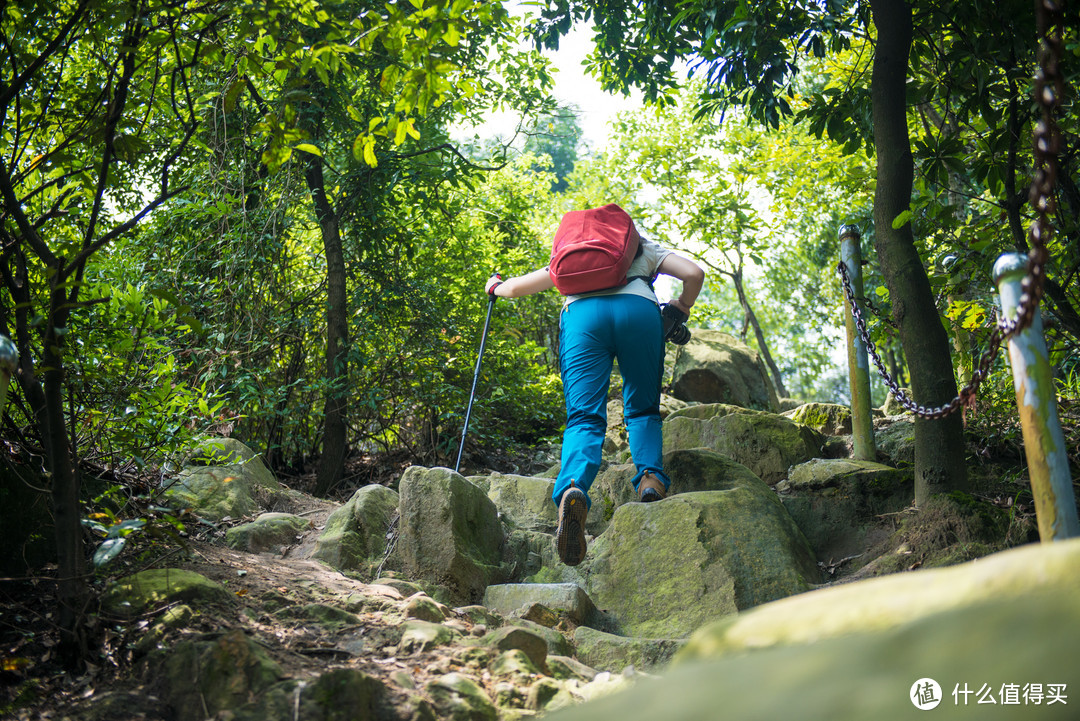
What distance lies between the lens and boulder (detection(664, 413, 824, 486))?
5.44m

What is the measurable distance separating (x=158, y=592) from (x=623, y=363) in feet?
8.78

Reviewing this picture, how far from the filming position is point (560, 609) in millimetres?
3527

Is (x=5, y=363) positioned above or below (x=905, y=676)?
above

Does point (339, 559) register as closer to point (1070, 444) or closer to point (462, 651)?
point (462, 651)

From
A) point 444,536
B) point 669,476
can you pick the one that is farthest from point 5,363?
point 669,476

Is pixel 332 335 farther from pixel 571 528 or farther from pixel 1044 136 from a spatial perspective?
pixel 1044 136

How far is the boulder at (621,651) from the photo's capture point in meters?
3.07

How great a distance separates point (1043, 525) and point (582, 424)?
2311 millimetres

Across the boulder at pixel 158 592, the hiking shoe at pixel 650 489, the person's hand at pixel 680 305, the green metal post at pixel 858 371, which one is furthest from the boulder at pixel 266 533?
the green metal post at pixel 858 371

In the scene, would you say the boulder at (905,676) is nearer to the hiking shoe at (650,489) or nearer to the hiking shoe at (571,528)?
the hiking shoe at (571,528)

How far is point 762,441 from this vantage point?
5.54 metres

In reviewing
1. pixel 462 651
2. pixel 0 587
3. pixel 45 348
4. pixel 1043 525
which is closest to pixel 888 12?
pixel 1043 525

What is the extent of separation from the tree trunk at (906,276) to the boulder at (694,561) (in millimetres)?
875

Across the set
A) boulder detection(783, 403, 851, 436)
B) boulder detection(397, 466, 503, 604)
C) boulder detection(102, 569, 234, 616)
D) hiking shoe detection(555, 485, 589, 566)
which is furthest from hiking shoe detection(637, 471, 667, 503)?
boulder detection(783, 403, 851, 436)
